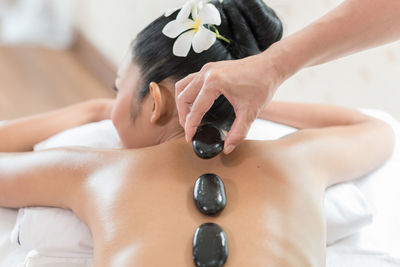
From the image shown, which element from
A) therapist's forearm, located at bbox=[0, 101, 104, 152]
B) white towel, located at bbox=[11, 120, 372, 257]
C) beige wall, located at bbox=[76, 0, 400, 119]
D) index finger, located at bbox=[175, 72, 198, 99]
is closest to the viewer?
index finger, located at bbox=[175, 72, 198, 99]

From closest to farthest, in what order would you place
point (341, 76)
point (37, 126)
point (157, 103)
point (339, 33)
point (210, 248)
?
point (210, 248) → point (339, 33) → point (157, 103) → point (37, 126) → point (341, 76)

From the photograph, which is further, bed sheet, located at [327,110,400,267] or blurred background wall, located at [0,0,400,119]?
blurred background wall, located at [0,0,400,119]

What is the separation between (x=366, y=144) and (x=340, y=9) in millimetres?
468

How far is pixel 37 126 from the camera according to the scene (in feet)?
4.85

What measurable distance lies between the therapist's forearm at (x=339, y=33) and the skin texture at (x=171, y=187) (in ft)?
0.74

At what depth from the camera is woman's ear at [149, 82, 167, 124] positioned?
1125 mm

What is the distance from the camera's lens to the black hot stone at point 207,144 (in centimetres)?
97

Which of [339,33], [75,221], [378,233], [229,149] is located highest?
[339,33]

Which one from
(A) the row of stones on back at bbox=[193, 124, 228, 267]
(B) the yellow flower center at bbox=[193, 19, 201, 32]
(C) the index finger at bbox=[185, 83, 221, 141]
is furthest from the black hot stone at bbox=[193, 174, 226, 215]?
(B) the yellow flower center at bbox=[193, 19, 201, 32]

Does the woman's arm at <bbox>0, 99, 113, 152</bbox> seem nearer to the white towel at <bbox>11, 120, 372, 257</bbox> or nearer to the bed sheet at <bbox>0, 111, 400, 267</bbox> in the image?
the white towel at <bbox>11, 120, 372, 257</bbox>

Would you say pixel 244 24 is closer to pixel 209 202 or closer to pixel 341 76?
pixel 209 202

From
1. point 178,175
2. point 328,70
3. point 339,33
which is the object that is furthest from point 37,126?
point 328,70

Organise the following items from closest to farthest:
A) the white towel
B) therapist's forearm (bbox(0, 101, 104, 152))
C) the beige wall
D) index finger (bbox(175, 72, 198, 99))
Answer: index finger (bbox(175, 72, 198, 99))
the white towel
therapist's forearm (bbox(0, 101, 104, 152))
the beige wall

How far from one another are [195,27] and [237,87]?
20 cm
